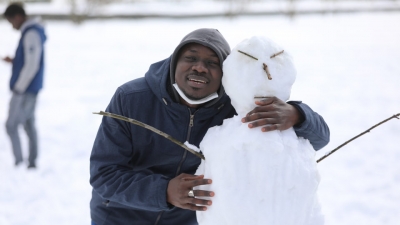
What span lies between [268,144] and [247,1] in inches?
710

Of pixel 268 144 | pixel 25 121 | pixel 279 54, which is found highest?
pixel 279 54

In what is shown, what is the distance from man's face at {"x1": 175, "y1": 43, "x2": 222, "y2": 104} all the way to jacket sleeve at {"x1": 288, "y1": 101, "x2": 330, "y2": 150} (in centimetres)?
31

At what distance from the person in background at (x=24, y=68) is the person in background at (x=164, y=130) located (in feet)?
10.0

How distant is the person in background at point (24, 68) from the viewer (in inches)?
195

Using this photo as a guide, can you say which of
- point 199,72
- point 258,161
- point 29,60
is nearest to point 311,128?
point 258,161

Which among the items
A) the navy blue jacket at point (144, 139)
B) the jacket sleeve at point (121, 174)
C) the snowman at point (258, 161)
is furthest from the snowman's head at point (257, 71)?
the jacket sleeve at point (121, 174)

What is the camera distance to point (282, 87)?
5.86 feet

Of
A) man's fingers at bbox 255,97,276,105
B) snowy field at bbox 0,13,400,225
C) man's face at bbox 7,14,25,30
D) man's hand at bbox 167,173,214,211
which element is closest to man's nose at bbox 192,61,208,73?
man's fingers at bbox 255,97,276,105

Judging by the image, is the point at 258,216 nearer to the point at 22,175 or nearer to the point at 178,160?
Answer: the point at 178,160

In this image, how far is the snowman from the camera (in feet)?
5.42

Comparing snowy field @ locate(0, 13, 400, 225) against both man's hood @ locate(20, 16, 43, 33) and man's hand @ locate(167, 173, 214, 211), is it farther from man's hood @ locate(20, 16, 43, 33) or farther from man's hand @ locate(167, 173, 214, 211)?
man's hand @ locate(167, 173, 214, 211)

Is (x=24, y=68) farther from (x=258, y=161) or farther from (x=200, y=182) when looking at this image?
(x=258, y=161)

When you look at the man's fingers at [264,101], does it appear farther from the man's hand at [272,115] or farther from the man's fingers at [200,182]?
the man's fingers at [200,182]

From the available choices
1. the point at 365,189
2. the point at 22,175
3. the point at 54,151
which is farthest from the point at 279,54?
the point at 54,151
